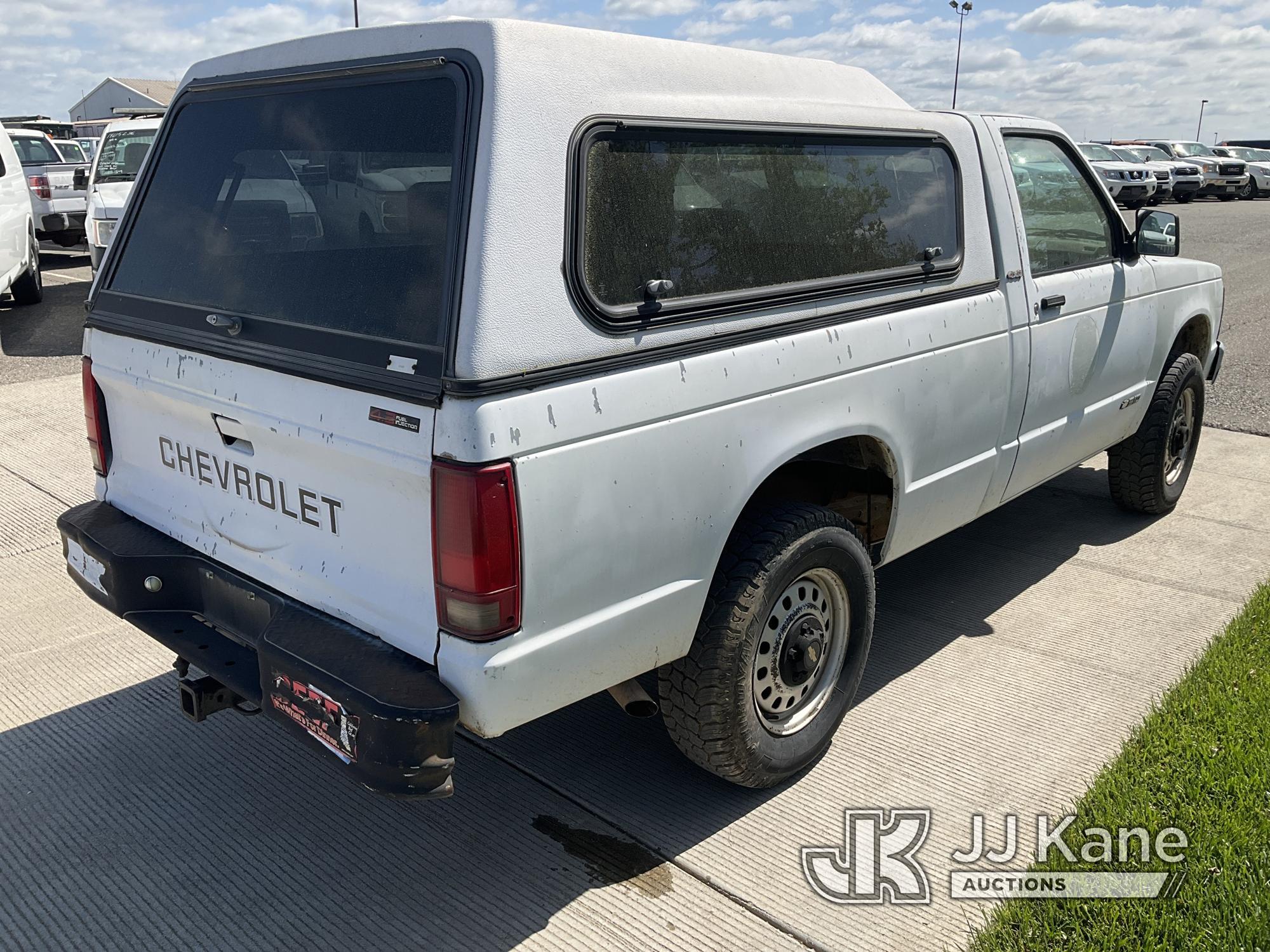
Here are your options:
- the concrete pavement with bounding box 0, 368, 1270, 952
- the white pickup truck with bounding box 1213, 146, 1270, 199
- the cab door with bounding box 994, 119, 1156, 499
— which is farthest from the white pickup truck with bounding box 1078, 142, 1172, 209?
the concrete pavement with bounding box 0, 368, 1270, 952

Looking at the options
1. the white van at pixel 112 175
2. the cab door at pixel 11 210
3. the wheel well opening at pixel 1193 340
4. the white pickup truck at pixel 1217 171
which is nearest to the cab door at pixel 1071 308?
the wheel well opening at pixel 1193 340

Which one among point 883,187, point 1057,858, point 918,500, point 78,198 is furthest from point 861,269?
point 78,198

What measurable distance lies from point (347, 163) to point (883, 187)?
5.60 feet

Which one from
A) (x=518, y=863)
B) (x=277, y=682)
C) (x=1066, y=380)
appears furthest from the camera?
(x=1066, y=380)

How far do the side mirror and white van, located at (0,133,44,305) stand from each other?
10.1m

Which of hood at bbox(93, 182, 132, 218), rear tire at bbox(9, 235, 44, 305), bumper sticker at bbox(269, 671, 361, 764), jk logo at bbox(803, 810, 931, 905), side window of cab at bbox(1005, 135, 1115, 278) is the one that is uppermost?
side window of cab at bbox(1005, 135, 1115, 278)

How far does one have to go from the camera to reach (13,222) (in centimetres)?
1070

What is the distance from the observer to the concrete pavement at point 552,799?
2773 mm

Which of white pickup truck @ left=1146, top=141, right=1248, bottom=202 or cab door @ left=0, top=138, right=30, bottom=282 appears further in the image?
white pickup truck @ left=1146, top=141, right=1248, bottom=202

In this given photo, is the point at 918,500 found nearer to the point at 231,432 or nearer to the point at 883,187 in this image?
the point at 883,187

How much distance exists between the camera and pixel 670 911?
2807mm

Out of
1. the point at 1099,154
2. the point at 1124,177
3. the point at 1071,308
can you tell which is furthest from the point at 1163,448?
the point at 1099,154

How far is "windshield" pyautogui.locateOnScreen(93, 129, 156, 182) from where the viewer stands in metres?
11.6

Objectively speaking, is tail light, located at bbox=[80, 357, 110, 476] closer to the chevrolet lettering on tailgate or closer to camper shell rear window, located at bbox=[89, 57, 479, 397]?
camper shell rear window, located at bbox=[89, 57, 479, 397]
